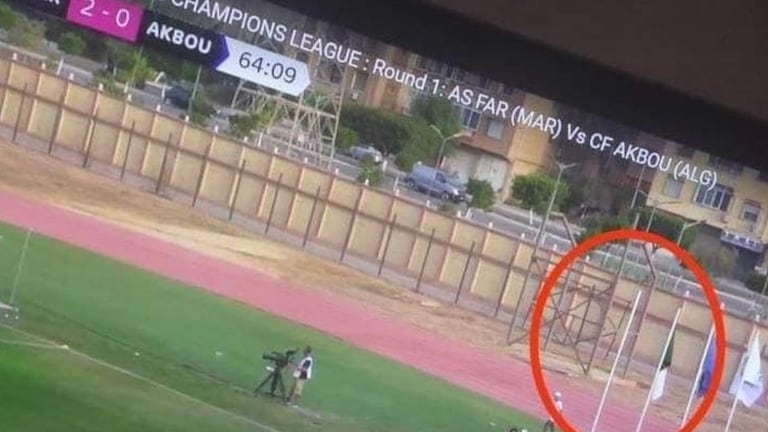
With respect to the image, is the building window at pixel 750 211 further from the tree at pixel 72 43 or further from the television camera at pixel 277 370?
the tree at pixel 72 43

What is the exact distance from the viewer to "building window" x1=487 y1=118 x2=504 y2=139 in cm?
179

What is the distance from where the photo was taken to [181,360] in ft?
5.96

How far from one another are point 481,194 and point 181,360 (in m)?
0.38

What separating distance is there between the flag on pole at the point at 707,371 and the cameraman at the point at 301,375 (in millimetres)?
440

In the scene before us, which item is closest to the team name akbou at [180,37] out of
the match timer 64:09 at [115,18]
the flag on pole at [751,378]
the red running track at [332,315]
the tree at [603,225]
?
the match timer 64:09 at [115,18]

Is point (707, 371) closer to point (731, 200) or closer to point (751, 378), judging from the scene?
point (751, 378)

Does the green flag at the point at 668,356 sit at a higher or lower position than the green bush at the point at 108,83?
lower

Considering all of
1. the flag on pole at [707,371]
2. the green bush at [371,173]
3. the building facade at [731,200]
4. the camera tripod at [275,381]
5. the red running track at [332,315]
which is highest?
the building facade at [731,200]

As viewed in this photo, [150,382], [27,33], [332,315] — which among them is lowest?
[150,382]

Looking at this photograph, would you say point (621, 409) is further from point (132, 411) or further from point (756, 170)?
point (132, 411)

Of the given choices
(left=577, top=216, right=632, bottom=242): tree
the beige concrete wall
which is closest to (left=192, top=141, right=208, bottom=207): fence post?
the beige concrete wall

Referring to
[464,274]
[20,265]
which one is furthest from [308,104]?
[20,265]

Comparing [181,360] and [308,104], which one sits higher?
[308,104]

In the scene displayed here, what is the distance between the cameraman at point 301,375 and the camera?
70.1 inches
